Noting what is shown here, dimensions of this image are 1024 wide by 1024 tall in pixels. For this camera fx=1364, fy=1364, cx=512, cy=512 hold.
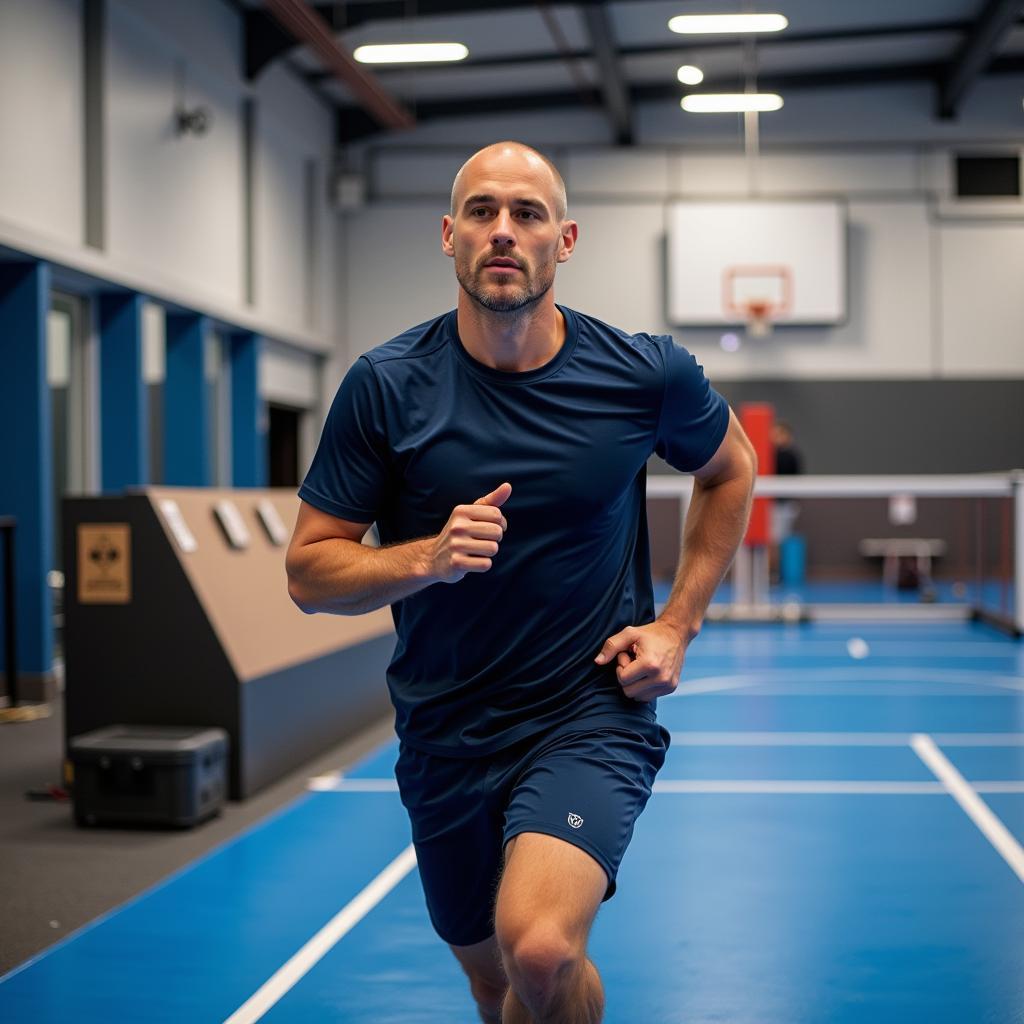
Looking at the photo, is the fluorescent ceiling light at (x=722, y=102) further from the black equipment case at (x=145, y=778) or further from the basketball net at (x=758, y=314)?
the black equipment case at (x=145, y=778)

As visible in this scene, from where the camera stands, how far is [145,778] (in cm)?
534

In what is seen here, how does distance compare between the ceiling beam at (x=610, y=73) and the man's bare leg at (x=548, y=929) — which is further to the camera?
the ceiling beam at (x=610, y=73)

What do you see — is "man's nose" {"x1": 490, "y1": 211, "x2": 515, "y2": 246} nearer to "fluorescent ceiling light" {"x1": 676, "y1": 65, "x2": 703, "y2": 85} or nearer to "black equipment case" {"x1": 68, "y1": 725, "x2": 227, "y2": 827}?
"black equipment case" {"x1": 68, "y1": 725, "x2": 227, "y2": 827}

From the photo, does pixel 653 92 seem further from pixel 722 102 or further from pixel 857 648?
pixel 857 648

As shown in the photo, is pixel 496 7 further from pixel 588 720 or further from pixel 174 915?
pixel 588 720

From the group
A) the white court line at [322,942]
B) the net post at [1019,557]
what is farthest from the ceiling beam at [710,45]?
the white court line at [322,942]

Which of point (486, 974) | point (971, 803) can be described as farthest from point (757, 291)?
point (486, 974)

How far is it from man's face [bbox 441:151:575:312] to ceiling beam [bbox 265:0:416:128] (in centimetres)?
977

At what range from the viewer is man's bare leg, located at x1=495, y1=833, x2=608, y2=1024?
6.84 ft

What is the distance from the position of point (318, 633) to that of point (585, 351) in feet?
15.3

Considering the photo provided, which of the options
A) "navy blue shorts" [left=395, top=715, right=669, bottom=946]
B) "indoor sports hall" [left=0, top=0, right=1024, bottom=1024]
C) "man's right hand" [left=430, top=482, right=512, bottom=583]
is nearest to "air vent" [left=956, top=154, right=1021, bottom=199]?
"indoor sports hall" [left=0, top=0, right=1024, bottom=1024]

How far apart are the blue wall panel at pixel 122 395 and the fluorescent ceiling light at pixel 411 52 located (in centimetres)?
332

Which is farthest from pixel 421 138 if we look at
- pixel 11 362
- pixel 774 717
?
pixel 774 717

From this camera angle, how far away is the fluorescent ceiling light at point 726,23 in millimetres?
12227
